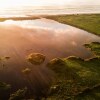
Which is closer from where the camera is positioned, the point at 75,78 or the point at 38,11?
the point at 75,78

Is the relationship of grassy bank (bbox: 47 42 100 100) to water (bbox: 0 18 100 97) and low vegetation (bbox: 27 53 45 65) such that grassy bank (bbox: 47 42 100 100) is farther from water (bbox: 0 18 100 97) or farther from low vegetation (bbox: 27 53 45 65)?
low vegetation (bbox: 27 53 45 65)

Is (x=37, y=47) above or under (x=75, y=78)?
under

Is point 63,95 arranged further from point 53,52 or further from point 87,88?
point 53,52

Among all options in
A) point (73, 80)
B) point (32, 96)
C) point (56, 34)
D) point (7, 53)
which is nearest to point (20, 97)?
point (32, 96)

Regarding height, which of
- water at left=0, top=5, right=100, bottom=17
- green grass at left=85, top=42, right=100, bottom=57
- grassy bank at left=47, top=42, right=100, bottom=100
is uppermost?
grassy bank at left=47, top=42, right=100, bottom=100

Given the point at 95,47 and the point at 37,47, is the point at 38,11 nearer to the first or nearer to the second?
the point at 37,47

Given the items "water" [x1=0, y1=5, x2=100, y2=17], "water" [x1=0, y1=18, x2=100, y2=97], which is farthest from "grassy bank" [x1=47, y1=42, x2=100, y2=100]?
"water" [x1=0, y1=5, x2=100, y2=17]

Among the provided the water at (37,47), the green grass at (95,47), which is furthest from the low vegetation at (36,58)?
the green grass at (95,47)

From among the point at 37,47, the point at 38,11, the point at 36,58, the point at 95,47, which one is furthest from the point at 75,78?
the point at 38,11
